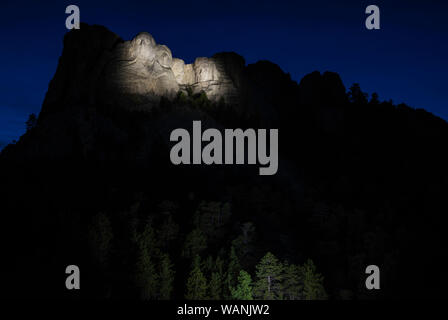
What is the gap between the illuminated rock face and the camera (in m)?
80.4

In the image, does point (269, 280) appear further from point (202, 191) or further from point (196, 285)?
point (202, 191)

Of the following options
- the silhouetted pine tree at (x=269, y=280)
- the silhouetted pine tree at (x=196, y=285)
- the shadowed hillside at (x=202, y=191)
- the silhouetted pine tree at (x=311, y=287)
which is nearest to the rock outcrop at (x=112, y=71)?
the shadowed hillside at (x=202, y=191)

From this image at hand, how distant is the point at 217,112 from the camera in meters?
88.2

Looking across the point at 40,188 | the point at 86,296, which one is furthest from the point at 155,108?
the point at 86,296

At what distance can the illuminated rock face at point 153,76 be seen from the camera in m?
80.4

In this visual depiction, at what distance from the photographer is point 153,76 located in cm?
8375

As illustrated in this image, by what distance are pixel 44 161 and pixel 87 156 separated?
7.53 m

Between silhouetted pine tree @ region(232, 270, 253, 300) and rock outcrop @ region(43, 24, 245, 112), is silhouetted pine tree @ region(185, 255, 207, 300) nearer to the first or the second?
silhouetted pine tree @ region(232, 270, 253, 300)

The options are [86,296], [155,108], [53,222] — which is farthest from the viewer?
[155,108]

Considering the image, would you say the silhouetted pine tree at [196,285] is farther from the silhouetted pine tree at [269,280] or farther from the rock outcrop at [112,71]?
the rock outcrop at [112,71]

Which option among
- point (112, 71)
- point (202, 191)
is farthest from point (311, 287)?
point (112, 71)

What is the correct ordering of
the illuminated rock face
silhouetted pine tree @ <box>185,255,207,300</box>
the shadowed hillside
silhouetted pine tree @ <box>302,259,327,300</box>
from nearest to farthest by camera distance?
silhouetted pine tree @ <box>302,259,327,300</box>, silhouetted pine tree @ <box>185,255,207,300</box>, the shadowed hillside, the illuminated rock face

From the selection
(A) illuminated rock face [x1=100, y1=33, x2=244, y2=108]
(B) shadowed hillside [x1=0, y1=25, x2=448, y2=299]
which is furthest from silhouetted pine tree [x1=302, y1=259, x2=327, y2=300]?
(A) illuminated rock face [x1=100, y1=33, x2=244, y2=108]

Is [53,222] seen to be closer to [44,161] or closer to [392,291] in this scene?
[44,161]
